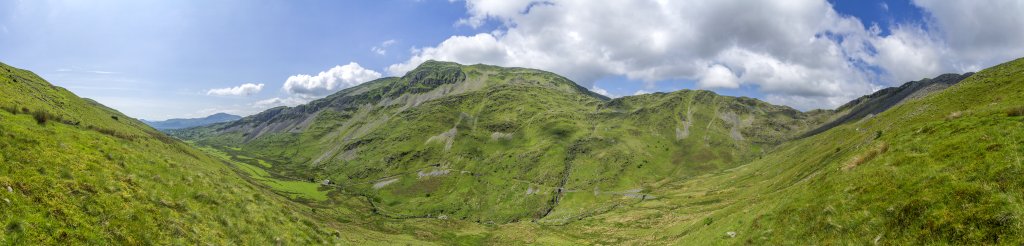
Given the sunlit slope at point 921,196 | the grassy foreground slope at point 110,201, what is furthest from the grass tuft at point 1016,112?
the grassy foreground slope at point 110,201

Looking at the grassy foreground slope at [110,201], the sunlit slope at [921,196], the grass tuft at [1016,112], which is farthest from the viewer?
the grass tuft at [1016,112]

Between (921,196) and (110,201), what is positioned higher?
(921,196)

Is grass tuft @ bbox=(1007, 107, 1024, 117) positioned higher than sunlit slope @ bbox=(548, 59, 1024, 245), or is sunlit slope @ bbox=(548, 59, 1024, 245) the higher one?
grass tuft @ bbox=(1007, 107, 1024, 117)

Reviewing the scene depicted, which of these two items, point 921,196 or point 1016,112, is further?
point 1016,112

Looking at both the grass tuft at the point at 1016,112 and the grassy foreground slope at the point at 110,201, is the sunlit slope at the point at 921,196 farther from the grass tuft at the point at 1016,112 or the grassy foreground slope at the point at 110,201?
the grassy foreground slope at the point at 110,201

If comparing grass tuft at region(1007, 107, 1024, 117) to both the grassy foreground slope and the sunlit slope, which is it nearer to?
the sunlit slope

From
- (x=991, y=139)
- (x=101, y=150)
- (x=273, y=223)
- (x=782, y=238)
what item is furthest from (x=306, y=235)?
(x=991, y=139)

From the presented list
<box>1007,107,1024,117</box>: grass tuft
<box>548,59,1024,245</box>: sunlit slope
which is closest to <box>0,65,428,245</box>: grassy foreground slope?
<box>548,59,1024,245</box>: sunlit slope

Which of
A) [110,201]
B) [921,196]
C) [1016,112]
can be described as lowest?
[110,201]

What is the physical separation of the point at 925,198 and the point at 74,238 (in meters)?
37.5

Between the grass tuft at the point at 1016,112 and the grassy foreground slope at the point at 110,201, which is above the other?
the grass tuft at the point at 1016,112

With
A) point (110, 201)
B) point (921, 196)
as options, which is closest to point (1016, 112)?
point (921, 196)

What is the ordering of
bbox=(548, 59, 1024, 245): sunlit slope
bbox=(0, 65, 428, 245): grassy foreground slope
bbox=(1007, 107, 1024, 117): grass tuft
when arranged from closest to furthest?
bbox=(0, 65, 428, 245): grassy foreground slope → bbox=(548, 59, 1024, 245): sunlit slope → bbox=(1007, 107, 1024, 117): grass tuft

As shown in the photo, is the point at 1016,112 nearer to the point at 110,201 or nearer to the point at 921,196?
the point at 921,196
